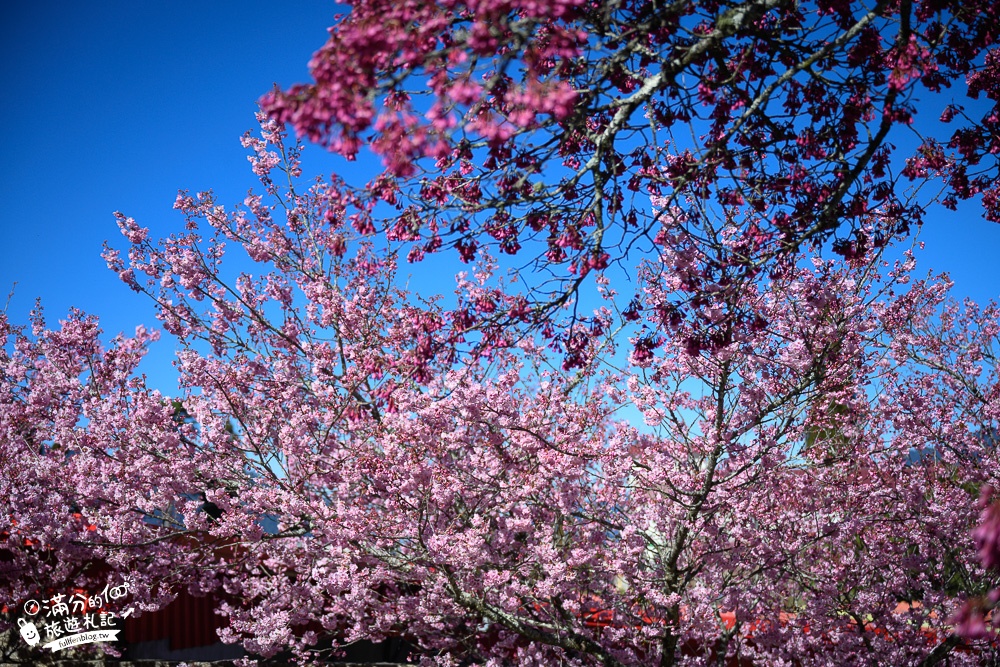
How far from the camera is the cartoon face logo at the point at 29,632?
28.2 ft

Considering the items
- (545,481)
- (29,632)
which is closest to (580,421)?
(545,481)

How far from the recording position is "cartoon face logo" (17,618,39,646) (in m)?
8.59

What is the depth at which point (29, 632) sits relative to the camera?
28.2ft

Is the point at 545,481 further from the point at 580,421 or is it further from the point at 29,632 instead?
the point at 29,632

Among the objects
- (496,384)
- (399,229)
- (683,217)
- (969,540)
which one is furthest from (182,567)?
(969,540)

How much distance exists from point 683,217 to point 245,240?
584 cm

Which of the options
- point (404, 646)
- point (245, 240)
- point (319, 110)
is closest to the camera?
point (319, 110)

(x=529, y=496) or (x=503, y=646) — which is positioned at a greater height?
(x=529, y=496)

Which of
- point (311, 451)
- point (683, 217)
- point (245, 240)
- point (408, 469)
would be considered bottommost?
point (408, 469)

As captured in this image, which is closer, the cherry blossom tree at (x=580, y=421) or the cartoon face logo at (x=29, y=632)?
the cherry blossom tree at (x=580, y=421)

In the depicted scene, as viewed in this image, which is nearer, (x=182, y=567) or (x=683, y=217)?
(x=683, y=217)

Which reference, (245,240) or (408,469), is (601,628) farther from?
(245,240)

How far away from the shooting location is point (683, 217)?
538cm

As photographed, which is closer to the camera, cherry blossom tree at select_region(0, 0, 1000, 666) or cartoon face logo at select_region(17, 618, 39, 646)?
cherry blossom tree at select_region(0, 0, 1000, 666)
